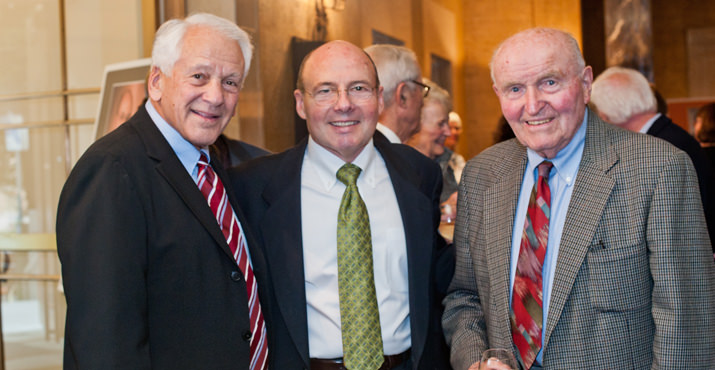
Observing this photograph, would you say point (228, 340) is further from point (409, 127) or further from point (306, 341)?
point (409, 127)

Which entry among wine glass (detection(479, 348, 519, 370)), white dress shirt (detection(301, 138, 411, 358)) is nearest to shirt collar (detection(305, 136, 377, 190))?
white dress shirt (detection(301, 138, 411, 358))

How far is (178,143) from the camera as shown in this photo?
2084 millimetres

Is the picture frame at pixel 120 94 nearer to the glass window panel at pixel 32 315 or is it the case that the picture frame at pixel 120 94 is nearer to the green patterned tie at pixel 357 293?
the glass window panel at pixel 32 315

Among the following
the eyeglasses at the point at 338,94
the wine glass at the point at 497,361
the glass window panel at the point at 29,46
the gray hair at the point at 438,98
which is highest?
the glass window panel at the point at 29,46

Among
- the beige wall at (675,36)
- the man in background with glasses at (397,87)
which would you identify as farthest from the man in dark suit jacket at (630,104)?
the beige wall at (675,36)

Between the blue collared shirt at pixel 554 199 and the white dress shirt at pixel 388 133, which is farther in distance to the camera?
the white dress shirt at pixel 388 133

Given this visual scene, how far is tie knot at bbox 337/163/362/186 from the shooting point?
95.0 inches

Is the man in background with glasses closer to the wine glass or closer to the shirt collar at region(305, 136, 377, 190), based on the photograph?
the shirt collar at region(305, 136, 377, 190)

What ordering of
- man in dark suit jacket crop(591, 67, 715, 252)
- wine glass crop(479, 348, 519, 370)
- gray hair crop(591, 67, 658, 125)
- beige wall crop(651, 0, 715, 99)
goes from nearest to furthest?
wine glass crop(479, 348, 519, 370) < man in dark suit jacket crop(591, 67, 715, 252) < gray hair crop(591, 67, 658, 125) < beige wall crop(651, 0, 715, 99)

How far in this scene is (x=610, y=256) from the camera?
193cm

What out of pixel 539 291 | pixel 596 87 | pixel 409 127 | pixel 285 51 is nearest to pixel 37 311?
pixel 285 51

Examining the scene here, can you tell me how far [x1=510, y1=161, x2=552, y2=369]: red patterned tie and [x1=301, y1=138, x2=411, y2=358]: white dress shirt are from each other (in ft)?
1.45

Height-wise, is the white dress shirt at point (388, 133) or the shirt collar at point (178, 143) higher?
the white dress shirt at point (388, 133)

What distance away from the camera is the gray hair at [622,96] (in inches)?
173
